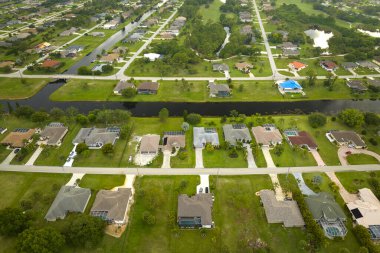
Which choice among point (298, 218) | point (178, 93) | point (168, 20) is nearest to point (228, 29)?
point (168, 20)

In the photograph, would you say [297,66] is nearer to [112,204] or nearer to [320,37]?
[320,37]

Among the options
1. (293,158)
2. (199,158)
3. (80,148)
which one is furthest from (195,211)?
(80,148)

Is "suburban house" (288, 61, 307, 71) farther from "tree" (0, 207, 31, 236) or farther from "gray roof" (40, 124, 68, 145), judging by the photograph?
"tree" (0, 207, 31, 236)

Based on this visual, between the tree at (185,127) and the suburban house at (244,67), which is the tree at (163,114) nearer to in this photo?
the tree at (185,127)

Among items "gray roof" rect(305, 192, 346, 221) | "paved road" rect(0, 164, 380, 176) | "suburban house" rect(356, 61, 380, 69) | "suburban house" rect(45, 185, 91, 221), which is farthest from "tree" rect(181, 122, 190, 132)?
"suburban house" rect(356, 61, 380, 69)

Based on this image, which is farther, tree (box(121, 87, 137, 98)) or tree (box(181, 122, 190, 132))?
tree (box(121, 87, 137, 98))
